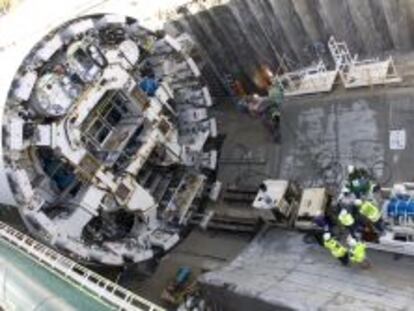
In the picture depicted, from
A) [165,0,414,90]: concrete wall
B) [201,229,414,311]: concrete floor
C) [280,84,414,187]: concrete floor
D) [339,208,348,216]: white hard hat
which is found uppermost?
[165,0,414,90]: concrete wall

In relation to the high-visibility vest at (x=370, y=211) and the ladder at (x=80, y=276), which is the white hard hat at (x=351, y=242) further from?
the ladder at (x=80, y=276)

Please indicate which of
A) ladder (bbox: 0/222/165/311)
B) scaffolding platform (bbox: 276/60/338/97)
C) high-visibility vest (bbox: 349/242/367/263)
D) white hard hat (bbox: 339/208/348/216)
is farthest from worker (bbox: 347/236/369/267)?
scaffolding platform (bbox: 276/60/338/97)

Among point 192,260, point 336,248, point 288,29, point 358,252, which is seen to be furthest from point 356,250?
point 288,29

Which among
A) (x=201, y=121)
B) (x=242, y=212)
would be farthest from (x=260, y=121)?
(x=242, y=212)

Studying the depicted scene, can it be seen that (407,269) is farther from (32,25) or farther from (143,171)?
(32,25)

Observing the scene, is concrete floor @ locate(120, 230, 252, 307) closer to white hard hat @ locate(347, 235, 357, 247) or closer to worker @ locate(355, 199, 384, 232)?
white hard hat @ locate(347, 235, 357, 247)
